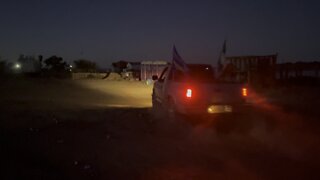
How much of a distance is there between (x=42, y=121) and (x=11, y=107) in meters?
5.08

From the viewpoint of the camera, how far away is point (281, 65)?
38.4 meters

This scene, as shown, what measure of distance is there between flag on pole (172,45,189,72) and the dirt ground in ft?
5.31

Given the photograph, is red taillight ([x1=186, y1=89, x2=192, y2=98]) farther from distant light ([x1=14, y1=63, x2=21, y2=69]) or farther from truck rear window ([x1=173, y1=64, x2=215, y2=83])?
distant light ([x1=14, y1=63, x2=21, y2=69])

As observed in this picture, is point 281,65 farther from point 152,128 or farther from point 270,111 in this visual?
point 152,128

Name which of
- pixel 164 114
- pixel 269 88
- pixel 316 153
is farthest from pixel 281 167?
pixel 269 88

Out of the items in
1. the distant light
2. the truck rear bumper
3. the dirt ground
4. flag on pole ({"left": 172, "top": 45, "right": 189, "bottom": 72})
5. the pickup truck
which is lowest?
the dirt ground

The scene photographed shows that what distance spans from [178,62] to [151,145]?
15.6ft

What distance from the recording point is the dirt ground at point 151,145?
8.95 meters

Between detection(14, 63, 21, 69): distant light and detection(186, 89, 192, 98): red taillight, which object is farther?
detection(14, 63, 21, 69): distant light

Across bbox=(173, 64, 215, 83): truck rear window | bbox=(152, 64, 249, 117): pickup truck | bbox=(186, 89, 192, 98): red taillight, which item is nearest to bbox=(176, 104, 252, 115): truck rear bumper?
bbox=(152, 64, 249, 117): pickup truck

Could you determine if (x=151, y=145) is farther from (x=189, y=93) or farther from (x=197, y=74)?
(x=197, y=74)

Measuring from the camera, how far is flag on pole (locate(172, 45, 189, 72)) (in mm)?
15750

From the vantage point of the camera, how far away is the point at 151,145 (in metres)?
11.8

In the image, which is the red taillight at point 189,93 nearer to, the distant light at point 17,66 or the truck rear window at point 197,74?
the truck rear window at point 197,74
